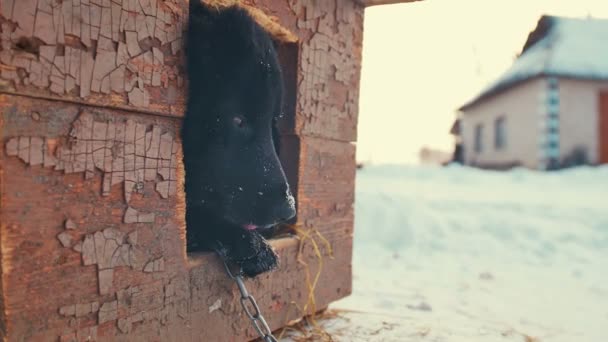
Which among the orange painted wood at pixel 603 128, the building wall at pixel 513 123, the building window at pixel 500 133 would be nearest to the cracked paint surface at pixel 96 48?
the building wall at pixel 513 123

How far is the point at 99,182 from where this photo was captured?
1.34 meters

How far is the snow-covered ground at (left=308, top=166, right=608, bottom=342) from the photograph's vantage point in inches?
99.4

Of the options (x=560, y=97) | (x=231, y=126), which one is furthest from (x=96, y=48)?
(x=560, y=97)

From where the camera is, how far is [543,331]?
2.58 m

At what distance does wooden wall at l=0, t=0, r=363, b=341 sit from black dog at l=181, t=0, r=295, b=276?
0.11m

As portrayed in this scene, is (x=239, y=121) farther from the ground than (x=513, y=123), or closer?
closer

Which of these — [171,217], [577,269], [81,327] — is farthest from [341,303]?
[577,269]

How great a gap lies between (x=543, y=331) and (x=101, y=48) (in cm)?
256

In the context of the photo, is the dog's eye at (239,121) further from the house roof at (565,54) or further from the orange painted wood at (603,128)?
the orange painted wood at (603,128)

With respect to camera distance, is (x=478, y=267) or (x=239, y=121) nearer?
(x=239, y=121)

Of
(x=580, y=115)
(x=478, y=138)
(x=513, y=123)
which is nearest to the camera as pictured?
(x=580, y=115)

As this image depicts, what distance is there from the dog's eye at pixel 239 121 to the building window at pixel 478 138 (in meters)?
16.7

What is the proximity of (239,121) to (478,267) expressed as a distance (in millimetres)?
3302

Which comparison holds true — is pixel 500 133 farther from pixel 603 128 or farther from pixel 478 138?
pixel 603 128
